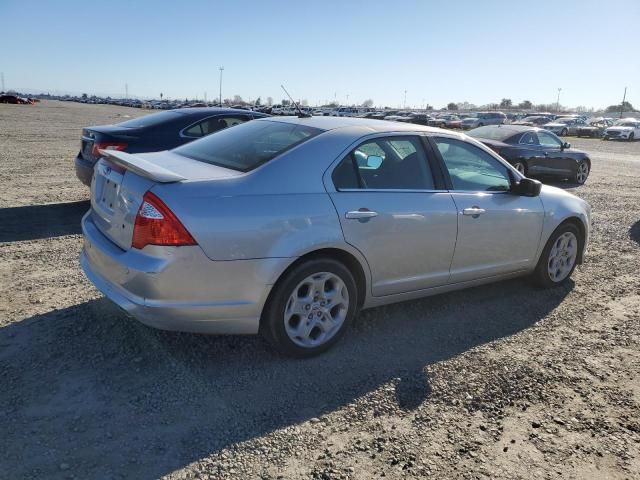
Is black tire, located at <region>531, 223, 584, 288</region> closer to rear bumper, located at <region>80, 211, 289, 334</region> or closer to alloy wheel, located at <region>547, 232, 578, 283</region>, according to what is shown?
alloy wheel, located at <region>547, 232, 578, 283</region>

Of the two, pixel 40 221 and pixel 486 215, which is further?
pixel 40 221

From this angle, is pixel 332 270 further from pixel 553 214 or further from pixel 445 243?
pixel 553 214

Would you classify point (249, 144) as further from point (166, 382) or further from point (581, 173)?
point (581, 173)

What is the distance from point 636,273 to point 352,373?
4298mm

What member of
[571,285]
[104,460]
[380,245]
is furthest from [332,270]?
[571,285]

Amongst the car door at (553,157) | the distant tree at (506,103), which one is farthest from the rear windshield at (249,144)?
the distant tree at (506,103)

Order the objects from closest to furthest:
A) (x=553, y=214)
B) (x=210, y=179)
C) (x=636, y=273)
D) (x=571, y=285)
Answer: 1. (x=210, y=179)
2. (x=553, y=214)
3. (x=571, y=285)
4. (x=636, y=273)

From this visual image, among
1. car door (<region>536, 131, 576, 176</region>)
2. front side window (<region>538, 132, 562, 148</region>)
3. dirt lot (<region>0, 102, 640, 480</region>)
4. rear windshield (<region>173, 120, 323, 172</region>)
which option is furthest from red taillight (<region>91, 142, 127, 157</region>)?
front side window (<region>538, 132, 562, 148</region>)

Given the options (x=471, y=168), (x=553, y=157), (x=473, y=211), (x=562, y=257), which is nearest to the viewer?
(x=473, y=211)

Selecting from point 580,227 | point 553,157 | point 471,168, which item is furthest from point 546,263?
point 553,157

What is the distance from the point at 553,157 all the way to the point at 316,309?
444 inches

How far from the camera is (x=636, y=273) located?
243 inches

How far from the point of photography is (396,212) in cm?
389

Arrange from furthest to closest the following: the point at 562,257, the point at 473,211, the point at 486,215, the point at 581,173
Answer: the point at 581,173 < the point at 562,257 < the point at 486,215 < the point at 473,211
